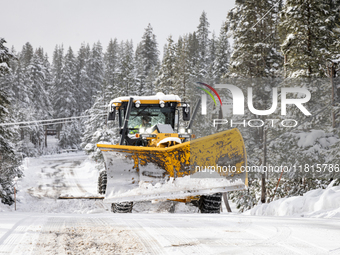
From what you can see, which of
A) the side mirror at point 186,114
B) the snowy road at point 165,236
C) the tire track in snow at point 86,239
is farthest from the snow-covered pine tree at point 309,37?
the tire track in snow at point 86,239

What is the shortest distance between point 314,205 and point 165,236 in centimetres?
400

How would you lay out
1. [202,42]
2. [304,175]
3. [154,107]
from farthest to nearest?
[202,42] < [304,175] < [154,107]

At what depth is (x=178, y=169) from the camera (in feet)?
22.9

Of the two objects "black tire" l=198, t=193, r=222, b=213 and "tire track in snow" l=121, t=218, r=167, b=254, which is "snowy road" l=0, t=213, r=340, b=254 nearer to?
"tire track in snow" l=121, t=218, r=167, b=254

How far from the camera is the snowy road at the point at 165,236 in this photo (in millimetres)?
3225

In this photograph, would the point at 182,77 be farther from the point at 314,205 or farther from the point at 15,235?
the point at 15,235

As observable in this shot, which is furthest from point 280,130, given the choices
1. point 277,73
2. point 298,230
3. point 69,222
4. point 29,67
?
point 29,67

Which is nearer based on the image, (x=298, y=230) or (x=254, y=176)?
(x=298, y=230)

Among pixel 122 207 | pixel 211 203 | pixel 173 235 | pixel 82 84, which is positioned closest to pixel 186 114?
pixel 211 203

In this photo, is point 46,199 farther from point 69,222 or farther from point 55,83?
point 55,83

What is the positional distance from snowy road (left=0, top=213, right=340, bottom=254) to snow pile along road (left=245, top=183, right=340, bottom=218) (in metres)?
1.20

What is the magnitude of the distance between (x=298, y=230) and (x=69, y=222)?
3077mm

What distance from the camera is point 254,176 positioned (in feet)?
52.6

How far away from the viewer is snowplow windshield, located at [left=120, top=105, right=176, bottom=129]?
367 inches
